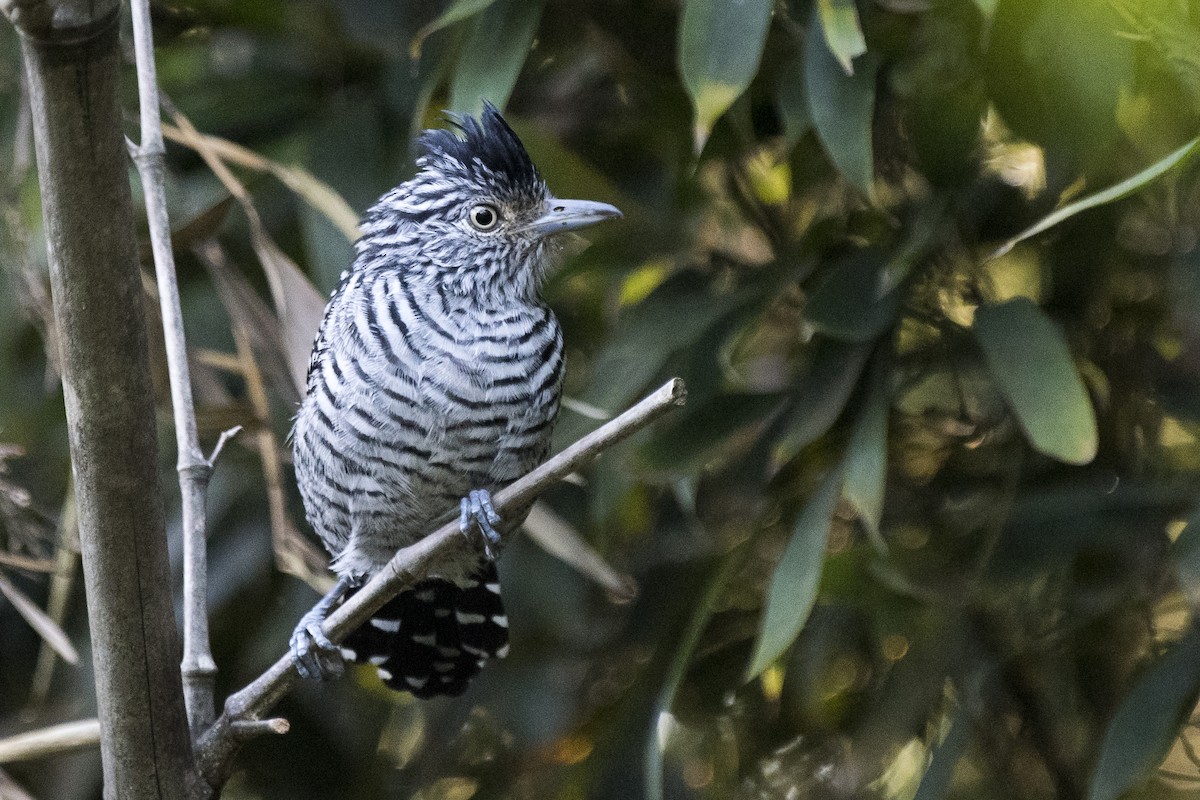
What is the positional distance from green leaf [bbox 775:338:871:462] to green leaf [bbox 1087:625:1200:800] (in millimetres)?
719

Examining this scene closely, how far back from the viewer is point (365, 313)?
7.08 feet

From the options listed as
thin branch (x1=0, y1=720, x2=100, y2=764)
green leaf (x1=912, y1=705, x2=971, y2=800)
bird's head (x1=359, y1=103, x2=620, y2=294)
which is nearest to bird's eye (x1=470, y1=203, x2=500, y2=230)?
bird's head (x1=359, y1=103, x2=620, y2=294)

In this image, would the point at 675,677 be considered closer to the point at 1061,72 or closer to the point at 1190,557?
the point at 1190,557

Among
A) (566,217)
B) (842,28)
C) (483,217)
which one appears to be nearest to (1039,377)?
(842,28)

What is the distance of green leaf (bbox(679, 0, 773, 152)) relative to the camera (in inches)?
84.7

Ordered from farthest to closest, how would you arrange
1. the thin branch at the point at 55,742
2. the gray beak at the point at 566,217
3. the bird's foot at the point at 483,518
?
the gray beak at the point at 566,217 < the bird's foot at the point at 483,518 < the thin branch at the point at 55,742

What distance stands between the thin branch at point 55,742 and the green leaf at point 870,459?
47.9 inches

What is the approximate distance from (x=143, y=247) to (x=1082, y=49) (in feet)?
6.19

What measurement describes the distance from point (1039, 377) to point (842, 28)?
672 mm

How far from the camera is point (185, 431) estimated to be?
179cm

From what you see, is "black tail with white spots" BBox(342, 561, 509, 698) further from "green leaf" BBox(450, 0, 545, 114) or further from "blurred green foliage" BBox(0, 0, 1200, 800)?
"green leaf" BBox(450, 0, 545, 114)

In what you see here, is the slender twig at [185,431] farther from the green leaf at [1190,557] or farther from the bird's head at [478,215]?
the green leaf at [1190,557]

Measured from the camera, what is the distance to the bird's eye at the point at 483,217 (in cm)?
231

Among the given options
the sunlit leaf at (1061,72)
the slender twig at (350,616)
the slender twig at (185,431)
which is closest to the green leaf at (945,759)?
the sunlit leaf at (1061,72)
